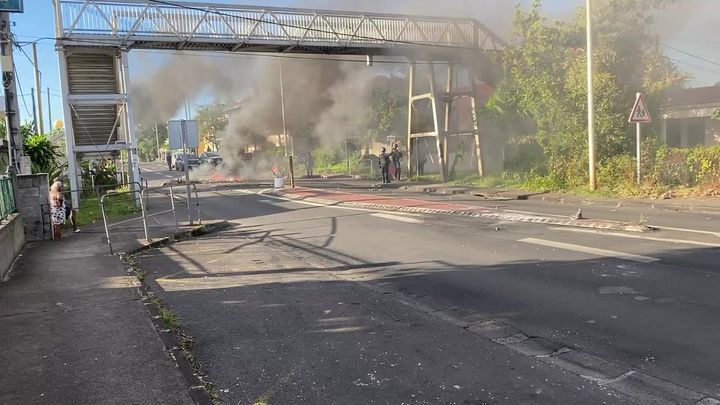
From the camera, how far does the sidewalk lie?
3498 millimetres

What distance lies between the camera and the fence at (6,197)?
28.5ft

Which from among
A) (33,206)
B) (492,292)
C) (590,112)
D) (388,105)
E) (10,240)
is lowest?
(492,292)

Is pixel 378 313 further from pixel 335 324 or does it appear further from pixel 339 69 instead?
pixel 339 69

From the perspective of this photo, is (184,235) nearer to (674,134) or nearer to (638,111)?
(638,111)

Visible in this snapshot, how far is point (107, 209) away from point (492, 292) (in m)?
14.3

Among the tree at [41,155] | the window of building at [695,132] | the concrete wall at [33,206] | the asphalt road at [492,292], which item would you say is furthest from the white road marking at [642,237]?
the tree at [41,155]

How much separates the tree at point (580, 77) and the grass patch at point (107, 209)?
1199 cm

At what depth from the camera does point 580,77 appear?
596 inches

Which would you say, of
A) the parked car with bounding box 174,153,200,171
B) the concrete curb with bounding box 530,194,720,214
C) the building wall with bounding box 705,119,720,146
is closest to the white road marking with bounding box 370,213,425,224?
the concrete curb with bounding box 530,194,720,214

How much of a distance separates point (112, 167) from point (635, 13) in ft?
74.3

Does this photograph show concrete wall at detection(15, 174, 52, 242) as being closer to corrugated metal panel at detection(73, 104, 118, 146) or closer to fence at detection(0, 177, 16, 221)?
fence at detection(0, 177, 16, 221)

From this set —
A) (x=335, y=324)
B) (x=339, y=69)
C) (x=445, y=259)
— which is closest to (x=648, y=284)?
(x=445, y=259)

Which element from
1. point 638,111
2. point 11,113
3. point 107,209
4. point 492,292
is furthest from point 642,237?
point 107,209

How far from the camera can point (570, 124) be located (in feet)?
50.6
